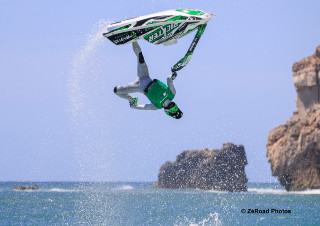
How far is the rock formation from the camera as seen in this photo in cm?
6919

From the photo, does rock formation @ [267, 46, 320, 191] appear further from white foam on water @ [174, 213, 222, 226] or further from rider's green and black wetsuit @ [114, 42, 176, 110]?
rider's green and black wetsuit @ [114, 42, 176, 110]

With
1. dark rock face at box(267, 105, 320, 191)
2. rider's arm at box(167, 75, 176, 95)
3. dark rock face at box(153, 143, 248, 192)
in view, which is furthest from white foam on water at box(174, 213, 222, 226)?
dark rock face at box(153, 143, 248, 192)

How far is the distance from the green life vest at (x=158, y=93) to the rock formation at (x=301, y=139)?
55550 mm

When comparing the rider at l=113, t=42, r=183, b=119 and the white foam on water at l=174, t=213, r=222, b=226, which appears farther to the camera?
the white foam on water at l=174, t=213, r=222, b=226

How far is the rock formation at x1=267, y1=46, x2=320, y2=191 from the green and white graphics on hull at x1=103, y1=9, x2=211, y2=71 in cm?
5595

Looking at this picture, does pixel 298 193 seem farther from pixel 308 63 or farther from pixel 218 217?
pixel 218 217

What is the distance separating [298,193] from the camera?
237 feet

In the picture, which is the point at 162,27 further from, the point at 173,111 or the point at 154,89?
the point at 173,111

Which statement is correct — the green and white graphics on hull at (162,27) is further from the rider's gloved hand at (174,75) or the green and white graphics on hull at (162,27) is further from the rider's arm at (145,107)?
the rider's arm at (145,107)

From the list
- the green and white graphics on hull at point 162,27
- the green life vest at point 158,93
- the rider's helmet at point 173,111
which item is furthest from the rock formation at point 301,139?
the green and white graphics on hull at point 162,27

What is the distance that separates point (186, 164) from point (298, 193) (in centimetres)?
4725

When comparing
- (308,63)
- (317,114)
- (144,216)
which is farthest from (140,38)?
(308,63)

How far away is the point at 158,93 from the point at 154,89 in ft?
0.52

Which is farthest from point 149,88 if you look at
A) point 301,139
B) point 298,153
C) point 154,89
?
point 301,139
